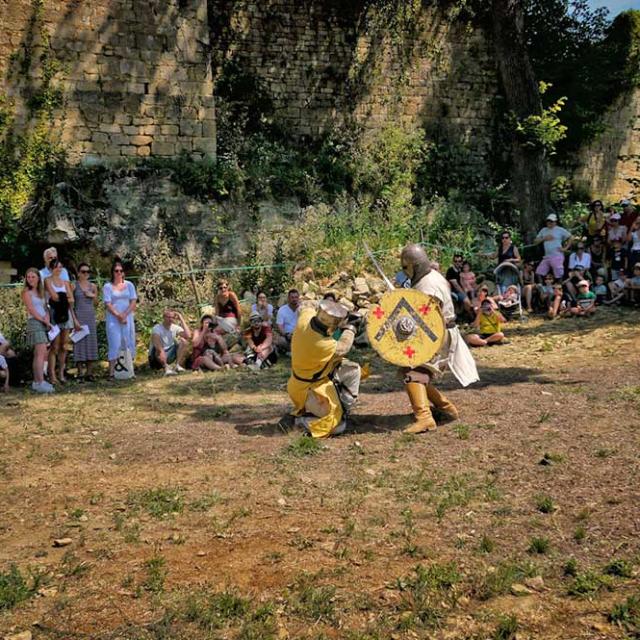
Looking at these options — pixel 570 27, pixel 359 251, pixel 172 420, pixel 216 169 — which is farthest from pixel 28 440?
pixel 570 27

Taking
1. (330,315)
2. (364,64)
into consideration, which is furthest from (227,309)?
(364,64)

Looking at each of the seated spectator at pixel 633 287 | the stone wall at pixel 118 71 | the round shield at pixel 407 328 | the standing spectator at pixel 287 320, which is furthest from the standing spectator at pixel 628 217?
the round shield at pixel 407 328

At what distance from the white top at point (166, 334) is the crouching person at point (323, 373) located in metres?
4.18

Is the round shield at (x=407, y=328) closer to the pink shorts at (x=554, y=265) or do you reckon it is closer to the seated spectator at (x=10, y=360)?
the seated spectator at (x=10, y=360)

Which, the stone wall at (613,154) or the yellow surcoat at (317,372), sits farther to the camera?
the stone wall at (613,154)

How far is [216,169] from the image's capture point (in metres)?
14.2

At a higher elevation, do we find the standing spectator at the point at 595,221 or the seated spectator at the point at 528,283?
the standing spectator at the point at 595,221

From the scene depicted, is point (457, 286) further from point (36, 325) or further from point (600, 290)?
point (36, 325)

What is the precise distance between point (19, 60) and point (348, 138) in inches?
264

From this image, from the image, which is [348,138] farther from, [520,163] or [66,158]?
[66,158]

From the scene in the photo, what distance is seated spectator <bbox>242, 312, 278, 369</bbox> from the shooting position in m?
10.4

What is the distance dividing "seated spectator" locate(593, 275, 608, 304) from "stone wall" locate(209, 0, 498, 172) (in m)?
7.07

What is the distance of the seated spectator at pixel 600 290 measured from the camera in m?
12.2

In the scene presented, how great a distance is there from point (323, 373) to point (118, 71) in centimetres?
938
